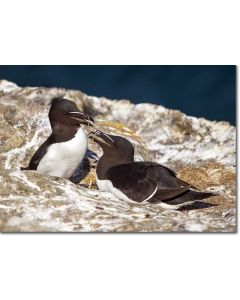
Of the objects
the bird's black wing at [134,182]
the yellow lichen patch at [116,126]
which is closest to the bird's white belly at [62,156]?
the bird's black wing at [134,182]

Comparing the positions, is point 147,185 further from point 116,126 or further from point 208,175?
point 116,126

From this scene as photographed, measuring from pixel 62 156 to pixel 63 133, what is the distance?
1.09 ft

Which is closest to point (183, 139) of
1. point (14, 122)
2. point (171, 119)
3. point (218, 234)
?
point (171, 119)

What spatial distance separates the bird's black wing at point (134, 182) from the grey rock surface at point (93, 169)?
16 cm

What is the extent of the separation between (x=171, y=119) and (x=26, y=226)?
16.6ft

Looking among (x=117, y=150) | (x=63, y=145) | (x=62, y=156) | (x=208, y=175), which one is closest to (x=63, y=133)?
(x=63, y=145)

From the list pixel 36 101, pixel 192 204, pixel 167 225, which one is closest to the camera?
pixel 167 225

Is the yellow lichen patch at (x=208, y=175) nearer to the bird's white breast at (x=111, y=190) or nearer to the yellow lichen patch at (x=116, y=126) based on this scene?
the yellow lichen patch at (x=116, y=126)

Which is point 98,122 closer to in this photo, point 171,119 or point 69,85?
point 69,85

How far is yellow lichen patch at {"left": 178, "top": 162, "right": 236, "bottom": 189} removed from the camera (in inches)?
420

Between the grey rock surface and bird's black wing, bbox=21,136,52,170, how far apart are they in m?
0.36

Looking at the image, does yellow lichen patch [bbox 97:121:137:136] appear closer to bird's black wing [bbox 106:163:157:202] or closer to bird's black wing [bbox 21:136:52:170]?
bird's black wing [bbox 21:136:52:170]

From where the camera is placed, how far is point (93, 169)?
1104 centimetres
